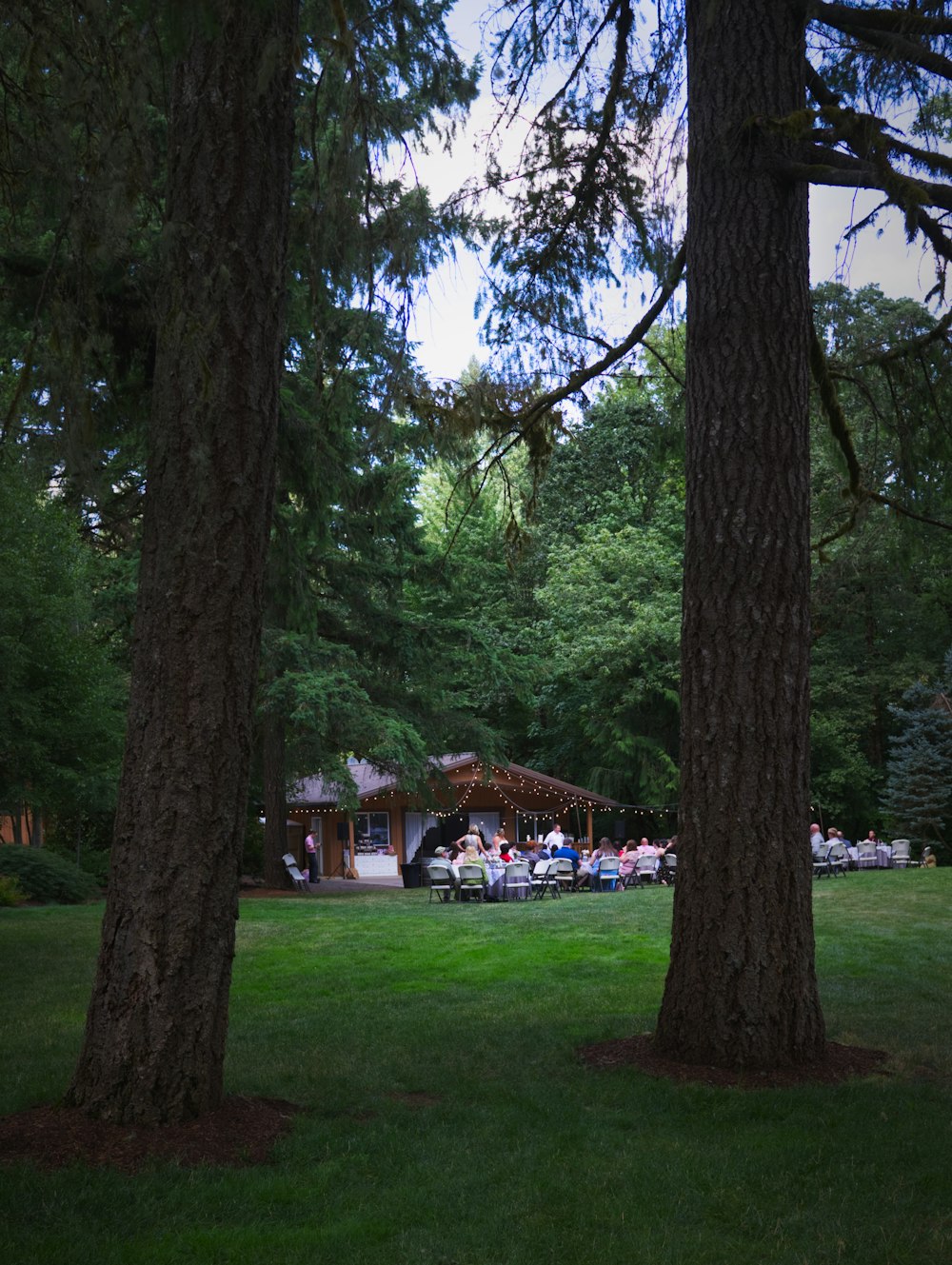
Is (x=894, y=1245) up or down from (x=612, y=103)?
down

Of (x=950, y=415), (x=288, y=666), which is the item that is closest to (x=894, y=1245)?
(x=950, y=415)

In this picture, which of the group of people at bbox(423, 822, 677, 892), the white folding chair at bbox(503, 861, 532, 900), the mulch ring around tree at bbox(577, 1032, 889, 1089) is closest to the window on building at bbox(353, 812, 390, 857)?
the group of people at bbox(423, 822, 677, 892)

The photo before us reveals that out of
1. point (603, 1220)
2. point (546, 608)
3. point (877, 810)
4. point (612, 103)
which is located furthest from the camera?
point (546, 608)

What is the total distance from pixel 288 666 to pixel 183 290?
17358mm

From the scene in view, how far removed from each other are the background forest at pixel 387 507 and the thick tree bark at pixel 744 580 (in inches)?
66.5

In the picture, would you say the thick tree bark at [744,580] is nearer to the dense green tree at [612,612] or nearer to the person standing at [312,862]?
the person standing at [312,862]

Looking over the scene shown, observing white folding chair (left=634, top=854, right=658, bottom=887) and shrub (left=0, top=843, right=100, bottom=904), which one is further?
white folding chair (left=634, top=854, right=658, bottom=887)

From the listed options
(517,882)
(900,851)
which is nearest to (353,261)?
(517,882)

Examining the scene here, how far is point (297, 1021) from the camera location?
7.89m

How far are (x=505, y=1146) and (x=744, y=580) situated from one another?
3.28 metres

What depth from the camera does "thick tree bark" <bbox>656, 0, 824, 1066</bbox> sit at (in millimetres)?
6195

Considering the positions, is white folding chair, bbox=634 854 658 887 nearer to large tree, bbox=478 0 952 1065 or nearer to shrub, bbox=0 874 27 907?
shrub, bbox=0 874 27 907

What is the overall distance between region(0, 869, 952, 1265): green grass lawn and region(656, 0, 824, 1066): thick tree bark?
61 cm

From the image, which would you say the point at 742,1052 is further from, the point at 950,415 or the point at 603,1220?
the point at 950,415
